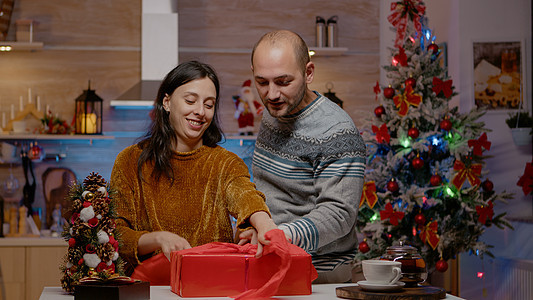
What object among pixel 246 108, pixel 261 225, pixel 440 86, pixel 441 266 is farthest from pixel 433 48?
pixel 261 225

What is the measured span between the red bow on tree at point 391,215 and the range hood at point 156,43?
176 centimetres

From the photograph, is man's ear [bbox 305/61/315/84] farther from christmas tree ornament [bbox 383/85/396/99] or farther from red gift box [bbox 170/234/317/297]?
christmas tree ornament [bbox 383/85/396/99]

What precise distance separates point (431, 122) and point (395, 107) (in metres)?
0.25

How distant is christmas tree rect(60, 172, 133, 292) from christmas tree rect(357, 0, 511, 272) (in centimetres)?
268

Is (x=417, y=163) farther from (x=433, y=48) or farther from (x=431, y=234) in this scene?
(x=433, y=48)

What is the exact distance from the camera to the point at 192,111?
5.72ft

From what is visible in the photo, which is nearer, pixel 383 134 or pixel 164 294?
pixel 164 294

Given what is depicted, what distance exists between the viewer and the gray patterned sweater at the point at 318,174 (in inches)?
66.4

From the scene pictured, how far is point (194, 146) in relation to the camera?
178cm

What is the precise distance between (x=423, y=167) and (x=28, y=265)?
8.63ft

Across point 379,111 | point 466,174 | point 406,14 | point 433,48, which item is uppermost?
point 406,14

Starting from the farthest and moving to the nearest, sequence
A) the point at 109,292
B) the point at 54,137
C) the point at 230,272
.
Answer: the point at 54,137 → the point at 230,272 → the point at 109,292

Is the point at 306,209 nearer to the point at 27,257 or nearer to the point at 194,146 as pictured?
the point at 194,146

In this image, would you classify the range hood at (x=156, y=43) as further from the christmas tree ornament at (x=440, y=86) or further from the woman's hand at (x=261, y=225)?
the woman's hand at (x=261, y=225)
